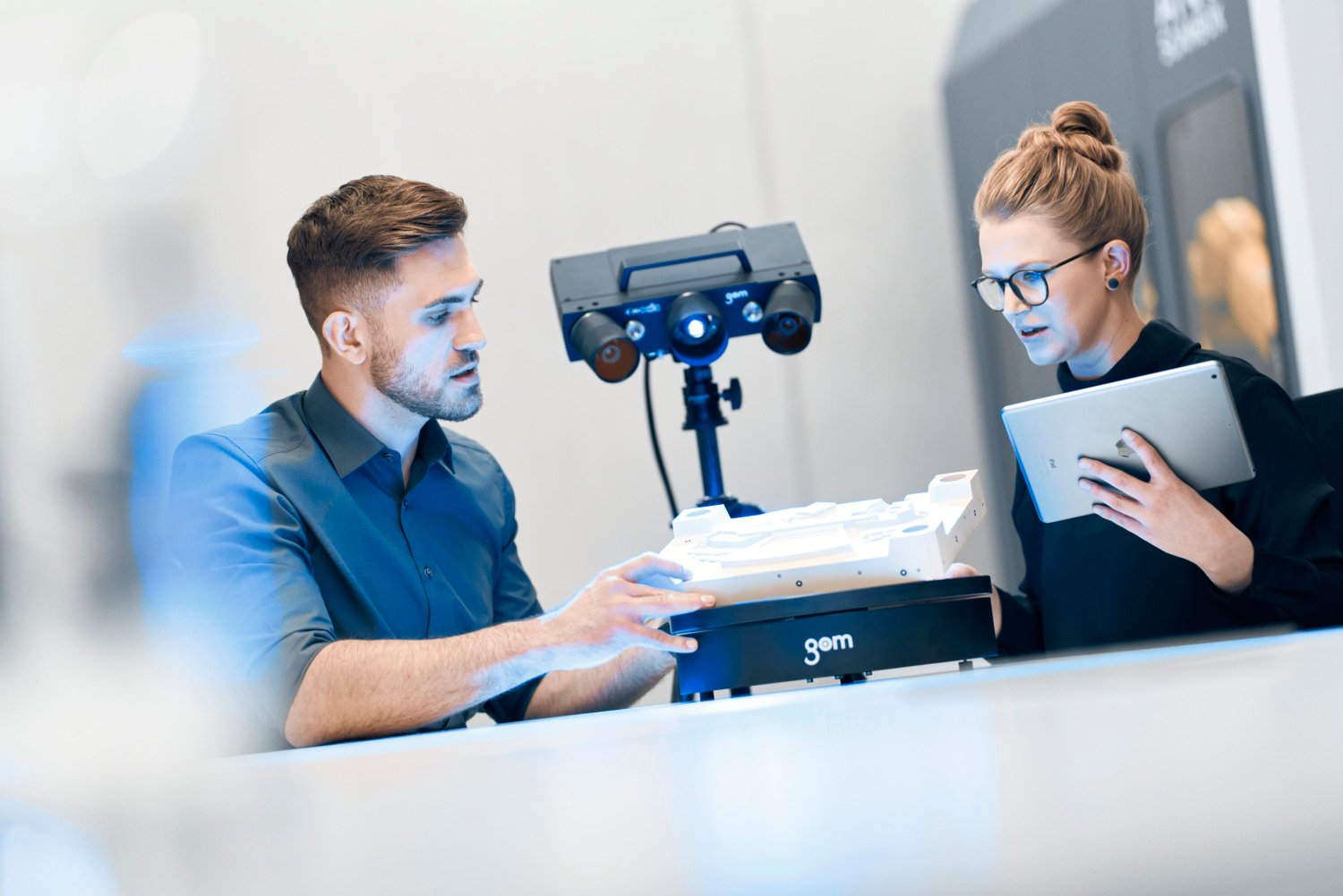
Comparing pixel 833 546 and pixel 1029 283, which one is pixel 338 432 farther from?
pixel 1029 283

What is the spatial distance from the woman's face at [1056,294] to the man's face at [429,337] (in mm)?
733

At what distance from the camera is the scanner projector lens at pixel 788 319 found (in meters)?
1.77

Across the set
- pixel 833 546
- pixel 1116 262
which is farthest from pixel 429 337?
pixel 1116 262

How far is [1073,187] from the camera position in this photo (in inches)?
59.6

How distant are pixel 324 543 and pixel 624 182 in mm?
1807

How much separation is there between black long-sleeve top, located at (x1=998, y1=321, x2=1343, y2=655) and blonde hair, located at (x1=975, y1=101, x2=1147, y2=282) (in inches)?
5.5

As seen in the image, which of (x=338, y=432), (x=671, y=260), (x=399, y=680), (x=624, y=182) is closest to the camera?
(x=399, y=680)

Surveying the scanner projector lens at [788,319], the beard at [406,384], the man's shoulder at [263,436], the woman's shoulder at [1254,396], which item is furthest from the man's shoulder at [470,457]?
the woman's shoulder at [1254,396]

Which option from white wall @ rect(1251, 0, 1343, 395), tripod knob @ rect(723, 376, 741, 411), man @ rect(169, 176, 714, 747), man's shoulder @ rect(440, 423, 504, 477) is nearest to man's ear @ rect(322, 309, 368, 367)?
man @ rect(169, 176, 714, 747)

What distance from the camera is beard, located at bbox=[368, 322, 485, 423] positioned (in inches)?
68.1

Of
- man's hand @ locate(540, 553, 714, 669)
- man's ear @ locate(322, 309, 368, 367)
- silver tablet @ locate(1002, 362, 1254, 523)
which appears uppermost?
man's ear @ locate(322, 309, 368, 367)

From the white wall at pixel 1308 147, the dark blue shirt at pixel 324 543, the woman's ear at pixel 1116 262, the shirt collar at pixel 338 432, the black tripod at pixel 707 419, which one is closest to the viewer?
the dark blue shirt at pixel 324 543

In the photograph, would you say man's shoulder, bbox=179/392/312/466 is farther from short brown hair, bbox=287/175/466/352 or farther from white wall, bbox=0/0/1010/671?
white wall, bbox=0/0/1010/671

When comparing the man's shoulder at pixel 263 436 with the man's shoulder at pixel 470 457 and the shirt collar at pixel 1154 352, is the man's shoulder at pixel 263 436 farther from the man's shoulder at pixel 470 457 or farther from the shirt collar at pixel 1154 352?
the shirt collar at pixel 1154 352
